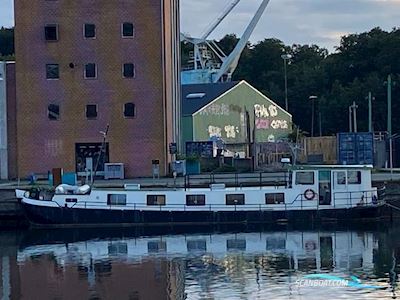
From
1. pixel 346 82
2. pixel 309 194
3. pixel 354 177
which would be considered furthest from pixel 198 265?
pixel 346 82

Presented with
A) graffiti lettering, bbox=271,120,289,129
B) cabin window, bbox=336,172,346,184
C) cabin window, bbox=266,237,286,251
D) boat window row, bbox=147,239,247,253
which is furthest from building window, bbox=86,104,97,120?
graffiti lettering, bbox=271,120,289,129

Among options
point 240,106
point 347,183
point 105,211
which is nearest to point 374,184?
point 347,183

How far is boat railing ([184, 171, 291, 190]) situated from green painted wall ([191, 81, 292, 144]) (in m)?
28.5

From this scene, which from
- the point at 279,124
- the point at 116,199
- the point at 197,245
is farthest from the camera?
the point at 279,124

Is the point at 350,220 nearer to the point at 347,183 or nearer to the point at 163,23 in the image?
the point at 347,183

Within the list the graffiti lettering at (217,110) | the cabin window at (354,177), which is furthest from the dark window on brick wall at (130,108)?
the graffiti lettering at (217,110)

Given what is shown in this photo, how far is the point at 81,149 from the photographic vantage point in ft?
246

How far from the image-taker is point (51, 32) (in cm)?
7481

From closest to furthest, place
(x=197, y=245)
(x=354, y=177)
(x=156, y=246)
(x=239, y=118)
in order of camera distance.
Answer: (x=197, y=245) → (x=156, y=246) → (x=354, y=177) → (x=239, y=118)

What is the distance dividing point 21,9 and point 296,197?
89.6 feet

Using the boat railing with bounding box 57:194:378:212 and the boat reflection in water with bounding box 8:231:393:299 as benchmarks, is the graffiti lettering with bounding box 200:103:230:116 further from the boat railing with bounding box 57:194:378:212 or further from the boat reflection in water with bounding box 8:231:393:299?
the boat reflection in water with bounding box 8:231:393:299

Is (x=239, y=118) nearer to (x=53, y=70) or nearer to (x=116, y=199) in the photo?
(x=53, y=70)

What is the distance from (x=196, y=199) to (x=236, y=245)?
841cm

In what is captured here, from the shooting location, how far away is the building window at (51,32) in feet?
245
